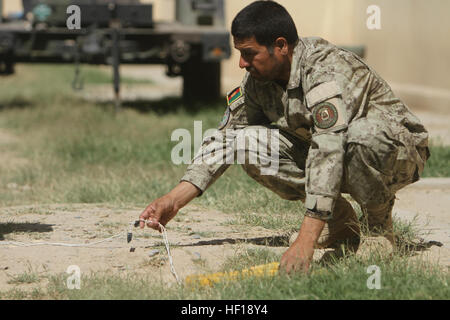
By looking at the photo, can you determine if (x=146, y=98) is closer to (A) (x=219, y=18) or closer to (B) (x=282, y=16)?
(A) (x=219, y=18)

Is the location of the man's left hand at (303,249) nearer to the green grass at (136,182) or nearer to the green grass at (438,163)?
the green grass at (136,182)

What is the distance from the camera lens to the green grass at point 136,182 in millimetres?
2898

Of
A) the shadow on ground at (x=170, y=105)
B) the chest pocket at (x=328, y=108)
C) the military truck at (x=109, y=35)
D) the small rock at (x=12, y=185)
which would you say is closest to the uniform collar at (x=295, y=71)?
the chest pocket at (x=328, y=108)

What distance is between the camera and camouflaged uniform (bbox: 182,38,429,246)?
9.80 ft

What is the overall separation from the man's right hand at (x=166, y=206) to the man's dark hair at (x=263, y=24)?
2.21ft

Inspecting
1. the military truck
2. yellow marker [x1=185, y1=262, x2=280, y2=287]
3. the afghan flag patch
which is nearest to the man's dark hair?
the afghan flag patch

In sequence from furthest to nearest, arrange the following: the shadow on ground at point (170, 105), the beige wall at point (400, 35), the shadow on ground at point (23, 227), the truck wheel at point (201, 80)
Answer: the truck wheel at point (201, 80) < the beige wall at point (400, 35) < the shadow on ground at point (170, 105) < the shadow on ground at point (23, 227)

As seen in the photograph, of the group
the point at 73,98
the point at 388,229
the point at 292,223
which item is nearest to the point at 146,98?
the point at 73,98

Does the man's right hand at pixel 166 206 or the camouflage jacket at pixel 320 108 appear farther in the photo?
the man's right hand at pixel 166 206

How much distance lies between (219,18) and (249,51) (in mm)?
6142

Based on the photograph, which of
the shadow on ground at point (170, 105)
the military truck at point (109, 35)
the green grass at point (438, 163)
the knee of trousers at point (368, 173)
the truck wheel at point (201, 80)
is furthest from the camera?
the truck wheel at point (201, 80)

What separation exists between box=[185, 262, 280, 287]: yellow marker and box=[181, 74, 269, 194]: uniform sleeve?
442mm

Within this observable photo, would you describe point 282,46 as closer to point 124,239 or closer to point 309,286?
point 309,286

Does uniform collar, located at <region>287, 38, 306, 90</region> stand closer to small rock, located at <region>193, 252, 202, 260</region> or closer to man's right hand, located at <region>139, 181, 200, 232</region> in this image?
man's right hand, located at <region>139, 181, 200, 232</region>
